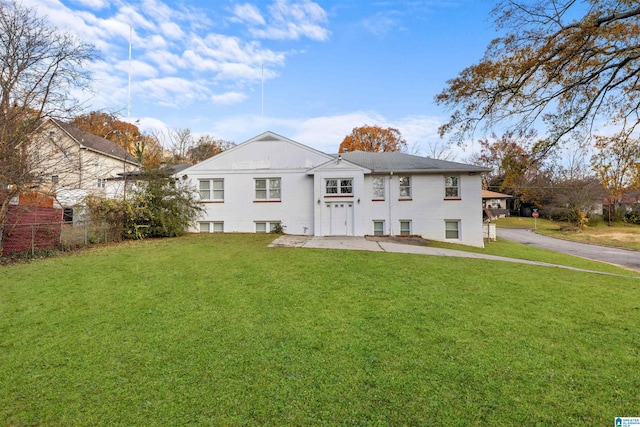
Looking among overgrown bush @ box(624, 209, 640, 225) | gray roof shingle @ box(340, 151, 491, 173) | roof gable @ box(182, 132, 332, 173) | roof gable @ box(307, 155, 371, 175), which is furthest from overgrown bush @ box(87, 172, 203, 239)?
overgrown bush @ box(624, 209, 640, 225)

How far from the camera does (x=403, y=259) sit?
32.3 ft

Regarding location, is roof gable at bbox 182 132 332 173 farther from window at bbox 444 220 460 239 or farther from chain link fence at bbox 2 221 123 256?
window at bbox 444 220 460 239

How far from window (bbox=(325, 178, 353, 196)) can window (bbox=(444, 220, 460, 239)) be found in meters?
6.00

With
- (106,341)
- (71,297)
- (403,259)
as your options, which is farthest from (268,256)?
(106,341)

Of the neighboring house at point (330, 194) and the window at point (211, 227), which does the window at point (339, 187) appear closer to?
the neighboring house at point (330, 194)

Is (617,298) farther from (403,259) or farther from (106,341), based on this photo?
(106,341)

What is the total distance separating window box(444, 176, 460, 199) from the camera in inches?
672

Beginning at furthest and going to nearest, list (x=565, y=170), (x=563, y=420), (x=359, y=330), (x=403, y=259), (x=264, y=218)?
(x=565, y=170) → (x=264, y=218) → (x=403, y=259) → (x=359, y=330) → (x=563, y=420)

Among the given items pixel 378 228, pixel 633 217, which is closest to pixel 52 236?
pixel 378 228

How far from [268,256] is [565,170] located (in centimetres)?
5205

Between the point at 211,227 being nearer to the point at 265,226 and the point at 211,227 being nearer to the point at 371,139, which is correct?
the point at 265,226

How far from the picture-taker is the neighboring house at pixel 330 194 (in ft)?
55.0

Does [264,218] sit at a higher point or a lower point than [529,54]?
lower

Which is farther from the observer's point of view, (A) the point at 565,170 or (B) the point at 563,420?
(A) the point at 565,170
